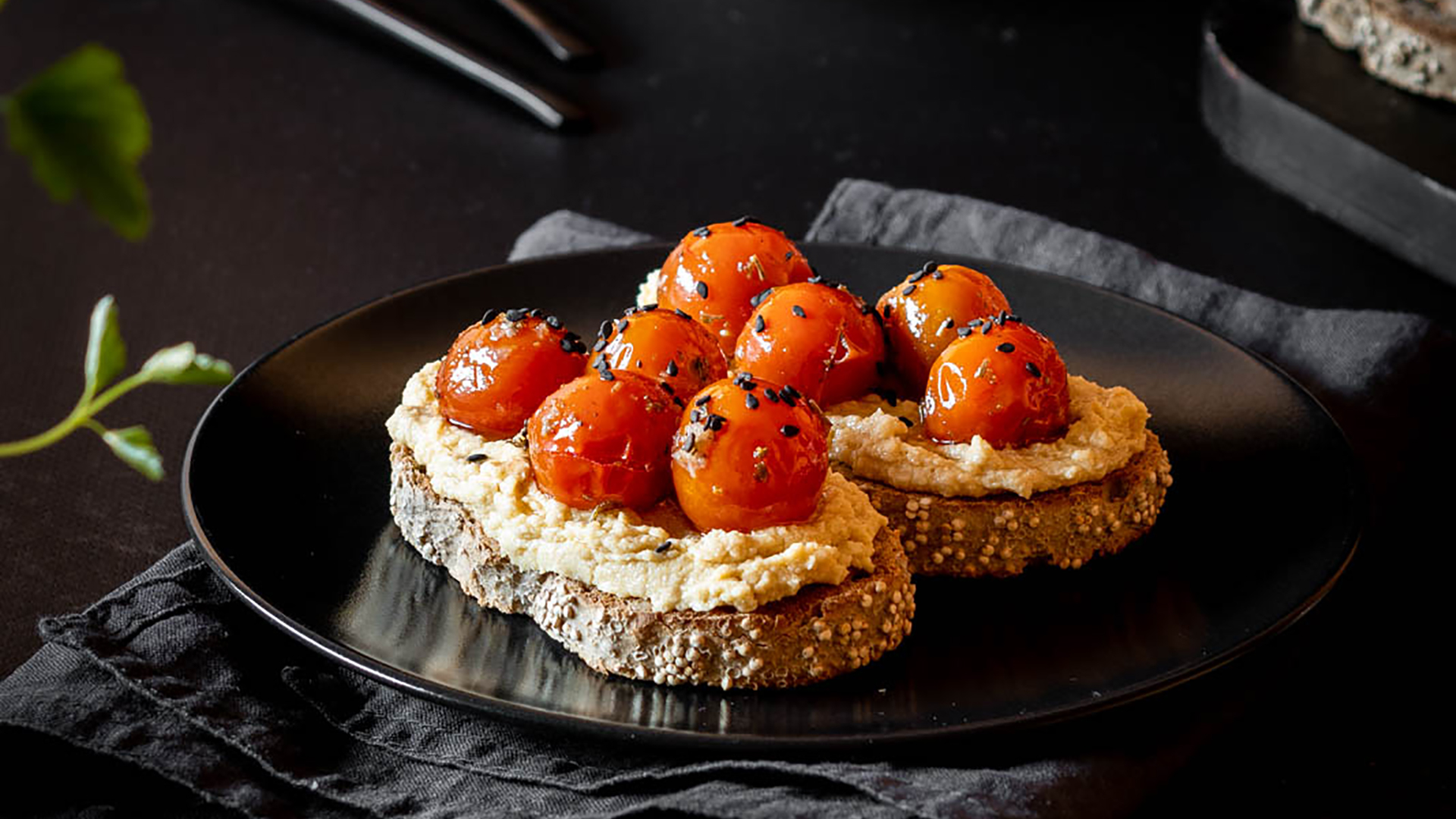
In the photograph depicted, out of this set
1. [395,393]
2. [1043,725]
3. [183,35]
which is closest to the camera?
[1043,725]

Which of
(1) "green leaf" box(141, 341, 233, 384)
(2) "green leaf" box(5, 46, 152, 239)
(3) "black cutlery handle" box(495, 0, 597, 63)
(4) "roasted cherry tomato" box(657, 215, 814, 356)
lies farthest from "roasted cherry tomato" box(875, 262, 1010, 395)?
(3) "black cutlery handle" box(495, 0, 597, 63)

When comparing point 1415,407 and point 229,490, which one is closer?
point 229,490

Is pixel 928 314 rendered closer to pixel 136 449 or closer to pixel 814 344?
pixel 814 344

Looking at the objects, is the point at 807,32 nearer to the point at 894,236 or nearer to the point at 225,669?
the point at 894,236

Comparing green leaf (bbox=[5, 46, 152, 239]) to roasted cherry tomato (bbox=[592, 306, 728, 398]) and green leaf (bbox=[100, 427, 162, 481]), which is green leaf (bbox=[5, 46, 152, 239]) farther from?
roasted cherry tomato (bbox=[592, 306, 728, 398])

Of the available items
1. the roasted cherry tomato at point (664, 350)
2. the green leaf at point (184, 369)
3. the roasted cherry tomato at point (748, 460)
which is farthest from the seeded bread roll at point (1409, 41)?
the green leaf at point (184, 369)

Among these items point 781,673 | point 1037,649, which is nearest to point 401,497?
point 781,673

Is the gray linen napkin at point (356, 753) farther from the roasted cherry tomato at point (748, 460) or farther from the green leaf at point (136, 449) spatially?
the green leaf at point (136, 449)
